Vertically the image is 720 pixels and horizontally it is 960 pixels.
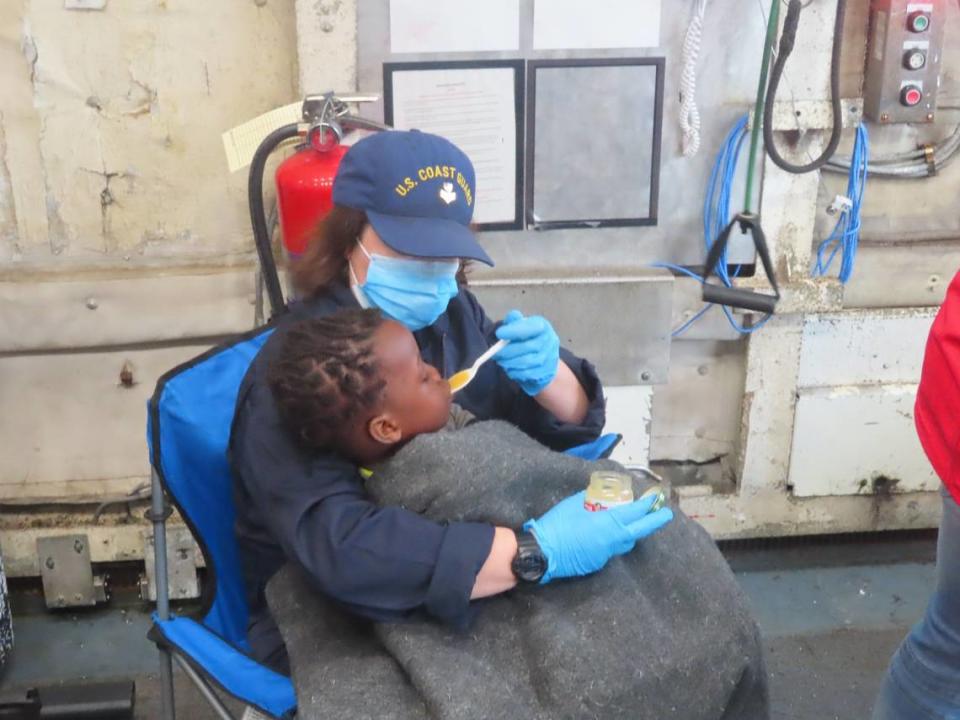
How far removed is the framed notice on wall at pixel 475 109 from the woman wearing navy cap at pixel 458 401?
2.13 feet

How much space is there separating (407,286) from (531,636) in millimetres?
529

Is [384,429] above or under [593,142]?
under

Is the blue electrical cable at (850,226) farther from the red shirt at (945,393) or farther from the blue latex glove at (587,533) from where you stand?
the blue latex glove at (587,533)

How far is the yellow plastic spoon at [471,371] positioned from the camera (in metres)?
1.50

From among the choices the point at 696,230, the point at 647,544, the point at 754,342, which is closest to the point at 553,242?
the point at 696,230

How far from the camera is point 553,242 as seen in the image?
2.42 m

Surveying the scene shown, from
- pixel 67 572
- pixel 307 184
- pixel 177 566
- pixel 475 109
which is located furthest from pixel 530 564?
pixel 67 572

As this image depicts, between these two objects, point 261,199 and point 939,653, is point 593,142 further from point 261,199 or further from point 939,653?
point 939,653

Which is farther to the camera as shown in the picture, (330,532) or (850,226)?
(850,226)

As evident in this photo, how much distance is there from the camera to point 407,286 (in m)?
1.52

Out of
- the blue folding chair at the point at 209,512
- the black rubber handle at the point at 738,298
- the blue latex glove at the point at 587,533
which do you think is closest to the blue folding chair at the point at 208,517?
the blue folding chair at the point at 209,512

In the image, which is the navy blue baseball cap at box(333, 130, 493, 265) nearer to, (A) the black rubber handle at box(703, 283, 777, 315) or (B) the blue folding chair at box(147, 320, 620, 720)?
(B) the blue folding chair at box(147, 320, 620, 720)

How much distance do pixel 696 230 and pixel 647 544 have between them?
1260 millimetres

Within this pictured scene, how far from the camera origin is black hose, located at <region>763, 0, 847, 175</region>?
215cm
